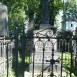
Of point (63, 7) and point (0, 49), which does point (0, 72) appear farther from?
point (63, 7)

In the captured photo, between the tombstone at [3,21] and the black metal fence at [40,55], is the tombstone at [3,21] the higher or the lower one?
the higher one

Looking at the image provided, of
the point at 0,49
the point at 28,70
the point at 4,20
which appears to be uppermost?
the point at 4,20

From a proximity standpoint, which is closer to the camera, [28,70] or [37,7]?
[28,70]

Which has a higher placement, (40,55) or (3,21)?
(3,21)

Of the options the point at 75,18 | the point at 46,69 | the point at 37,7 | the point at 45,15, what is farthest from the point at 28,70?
the point at 75,18

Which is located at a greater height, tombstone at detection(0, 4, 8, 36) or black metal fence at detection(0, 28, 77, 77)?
tombstone at detection(0, 4, 8, 36)

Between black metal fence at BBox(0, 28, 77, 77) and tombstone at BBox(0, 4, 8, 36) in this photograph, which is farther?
tombstone at BBox(0, 4, 8, 36)

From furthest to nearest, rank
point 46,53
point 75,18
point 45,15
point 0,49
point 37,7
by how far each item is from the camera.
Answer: point 75,18
point 37,7
point 45,15
point 46,53
point 0,49

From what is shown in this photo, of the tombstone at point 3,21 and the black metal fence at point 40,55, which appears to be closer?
the black metal fence at point 40,55

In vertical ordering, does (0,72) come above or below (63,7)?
below

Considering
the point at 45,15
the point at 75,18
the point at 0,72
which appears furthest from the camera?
the point at 75,18

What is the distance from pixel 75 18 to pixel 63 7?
17552 millimetres

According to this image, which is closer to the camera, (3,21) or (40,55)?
(40,55)

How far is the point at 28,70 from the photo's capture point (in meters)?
9.88
